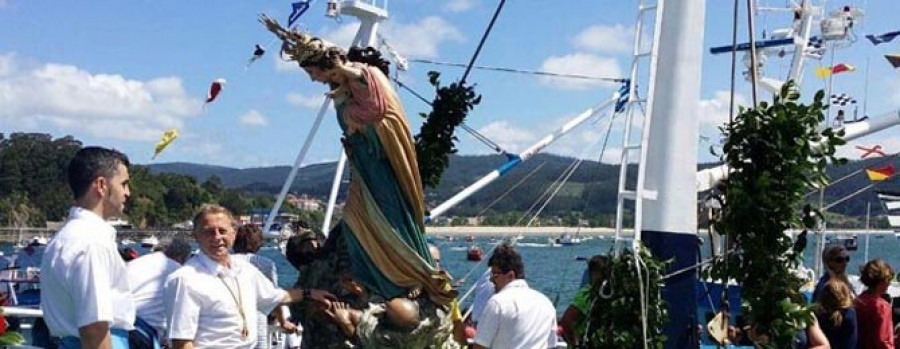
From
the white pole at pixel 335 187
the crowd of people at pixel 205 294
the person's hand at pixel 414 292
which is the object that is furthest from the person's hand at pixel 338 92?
the white pole at pixel 335 187

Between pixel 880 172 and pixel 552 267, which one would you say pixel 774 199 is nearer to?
pixel 880 172

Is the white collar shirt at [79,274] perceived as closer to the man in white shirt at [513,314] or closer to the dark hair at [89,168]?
the dark hair at [89,168]

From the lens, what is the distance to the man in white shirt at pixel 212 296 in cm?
545

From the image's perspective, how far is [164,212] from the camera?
68.1m

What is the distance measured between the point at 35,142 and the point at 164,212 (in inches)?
507

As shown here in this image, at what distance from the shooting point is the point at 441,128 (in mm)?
8703

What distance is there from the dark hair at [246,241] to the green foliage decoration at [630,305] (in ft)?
8.38

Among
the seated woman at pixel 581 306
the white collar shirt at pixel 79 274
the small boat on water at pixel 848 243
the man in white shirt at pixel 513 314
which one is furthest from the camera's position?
the small boat on water at pixel 848 243

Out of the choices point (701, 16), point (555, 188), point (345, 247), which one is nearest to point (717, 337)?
point (701, 16)

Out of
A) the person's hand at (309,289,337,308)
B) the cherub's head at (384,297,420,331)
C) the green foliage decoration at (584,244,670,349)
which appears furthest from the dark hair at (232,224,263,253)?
the green foliage decoration at (584,244,670,349)

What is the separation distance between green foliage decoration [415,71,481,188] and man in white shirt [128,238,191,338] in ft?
8.06

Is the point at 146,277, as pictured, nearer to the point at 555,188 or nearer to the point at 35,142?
the point at 555,188

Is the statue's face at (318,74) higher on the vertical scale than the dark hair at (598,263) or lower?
higher

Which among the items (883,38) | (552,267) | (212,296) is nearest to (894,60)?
(883,38)
